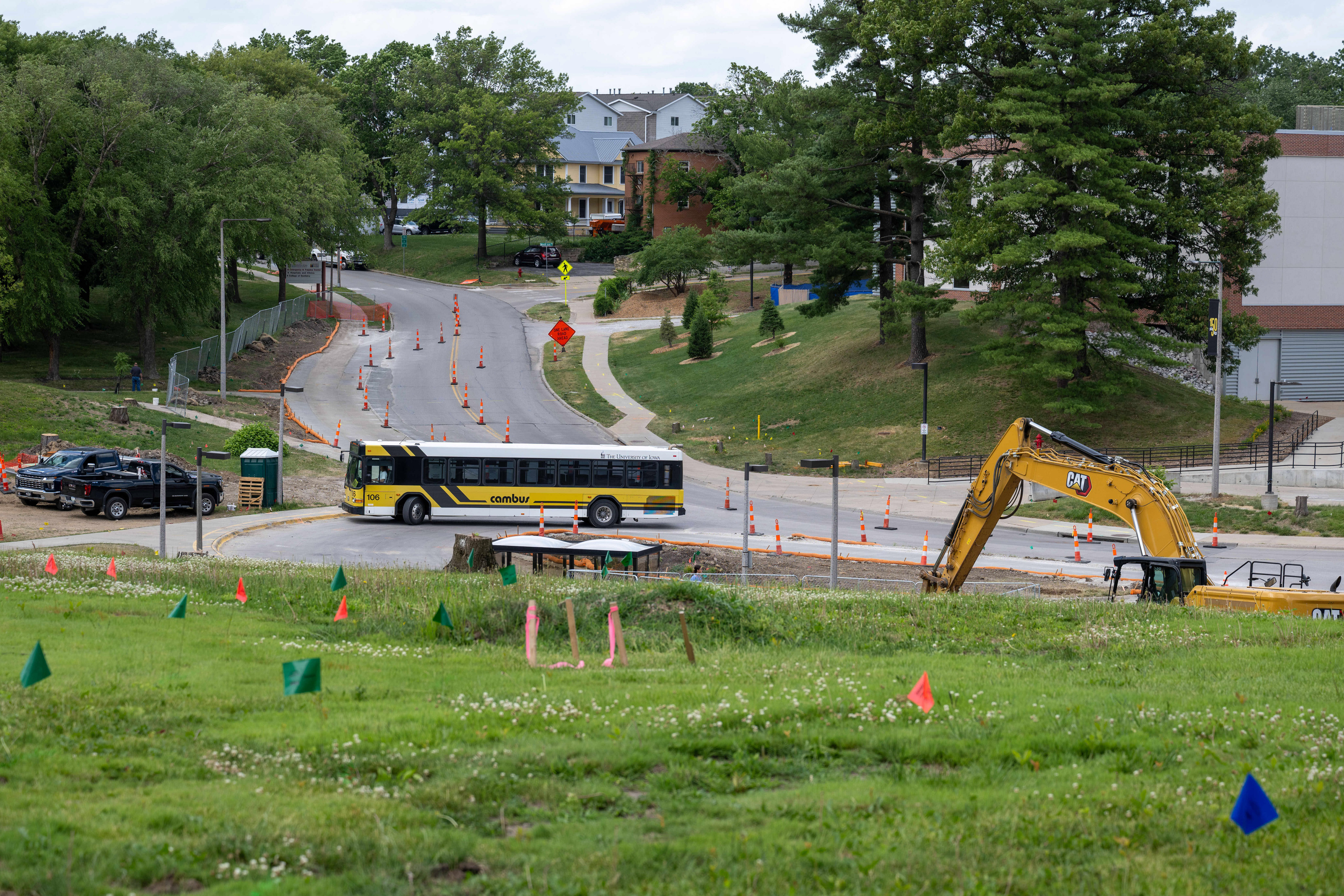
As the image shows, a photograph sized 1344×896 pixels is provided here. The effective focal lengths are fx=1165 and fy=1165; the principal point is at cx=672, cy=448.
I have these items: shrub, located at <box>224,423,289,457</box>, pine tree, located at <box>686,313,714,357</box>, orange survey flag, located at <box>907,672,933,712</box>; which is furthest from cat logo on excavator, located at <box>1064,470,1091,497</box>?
pine tree, located at <box>686,313,714,357</box>

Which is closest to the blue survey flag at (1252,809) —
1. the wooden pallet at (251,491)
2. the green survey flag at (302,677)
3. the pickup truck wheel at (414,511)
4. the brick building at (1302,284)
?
the green survey flag at (302,677)

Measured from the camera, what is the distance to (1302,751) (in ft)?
30.4

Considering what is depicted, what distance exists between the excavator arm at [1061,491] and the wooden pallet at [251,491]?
71.4ft

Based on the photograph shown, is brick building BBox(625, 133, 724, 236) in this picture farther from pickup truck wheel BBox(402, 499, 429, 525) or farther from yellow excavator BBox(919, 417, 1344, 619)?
yellow excavator BBox(919, 417, 1344, 619)

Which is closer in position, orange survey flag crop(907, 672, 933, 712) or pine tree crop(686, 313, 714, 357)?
orange survey flag crop(907, 672, 933, 712)

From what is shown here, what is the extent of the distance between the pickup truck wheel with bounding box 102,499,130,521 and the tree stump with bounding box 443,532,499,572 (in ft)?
45.3

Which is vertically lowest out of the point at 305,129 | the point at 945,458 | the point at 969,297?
the point at 945,458


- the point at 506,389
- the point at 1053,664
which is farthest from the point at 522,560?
the point at 506,389

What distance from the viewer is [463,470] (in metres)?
34.7

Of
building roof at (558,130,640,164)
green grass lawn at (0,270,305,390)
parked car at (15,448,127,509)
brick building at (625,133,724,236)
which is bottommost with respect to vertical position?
parked car at (15,448,127,509)

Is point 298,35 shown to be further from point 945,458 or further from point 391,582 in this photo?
point 391,582

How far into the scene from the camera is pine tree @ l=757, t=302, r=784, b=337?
2384 inches

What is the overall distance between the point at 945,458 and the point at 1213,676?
3084 centimetres

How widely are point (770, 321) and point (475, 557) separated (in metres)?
38.7
